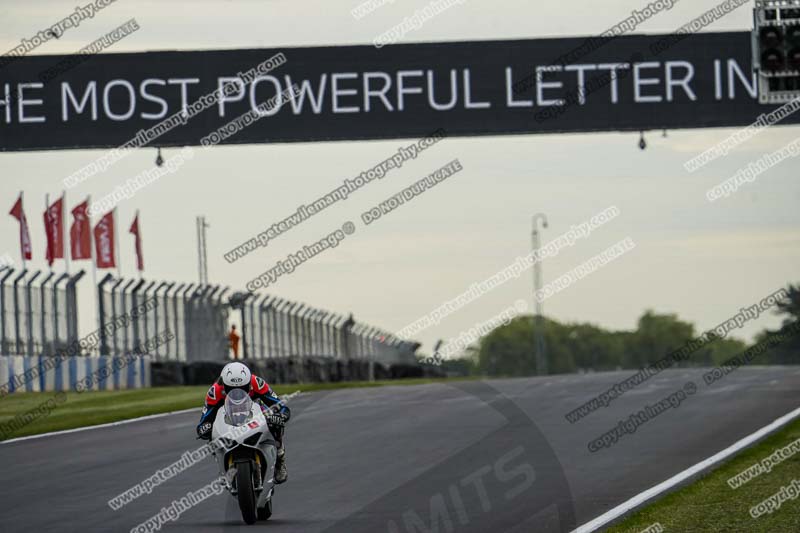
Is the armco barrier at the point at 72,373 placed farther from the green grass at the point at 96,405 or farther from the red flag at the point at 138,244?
the red flag at the point at 138,244

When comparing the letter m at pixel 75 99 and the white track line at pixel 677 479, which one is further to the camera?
the letter m at pixel 75 99

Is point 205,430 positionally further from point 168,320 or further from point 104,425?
point 168,320

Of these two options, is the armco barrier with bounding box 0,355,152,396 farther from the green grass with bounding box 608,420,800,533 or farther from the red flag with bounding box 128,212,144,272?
the green grass with bounding box 608,420,800,533

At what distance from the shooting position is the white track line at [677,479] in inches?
447

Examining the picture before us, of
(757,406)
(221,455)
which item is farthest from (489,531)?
(757,406)

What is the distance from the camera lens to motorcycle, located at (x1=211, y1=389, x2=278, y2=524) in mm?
11227

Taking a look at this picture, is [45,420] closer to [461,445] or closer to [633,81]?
[461,445]

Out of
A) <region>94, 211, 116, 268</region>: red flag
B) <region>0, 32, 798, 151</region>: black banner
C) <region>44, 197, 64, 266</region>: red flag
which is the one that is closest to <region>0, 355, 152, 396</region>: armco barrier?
<region>0, 32, 798, 151</region>: black banner

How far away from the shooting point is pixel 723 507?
1191cm

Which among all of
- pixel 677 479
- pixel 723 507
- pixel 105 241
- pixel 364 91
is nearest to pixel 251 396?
pixel 723 507

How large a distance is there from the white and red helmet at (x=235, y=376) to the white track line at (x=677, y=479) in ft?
8.54

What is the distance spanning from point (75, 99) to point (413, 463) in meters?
11.6

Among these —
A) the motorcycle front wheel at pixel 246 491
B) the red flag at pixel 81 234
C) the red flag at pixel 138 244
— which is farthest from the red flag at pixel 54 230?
the motorcycle front wheel at pixel 246 491

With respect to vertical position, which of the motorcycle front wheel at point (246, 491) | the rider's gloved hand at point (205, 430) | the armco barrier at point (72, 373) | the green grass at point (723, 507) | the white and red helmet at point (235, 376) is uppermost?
the armco barrier at point (72, 373)
